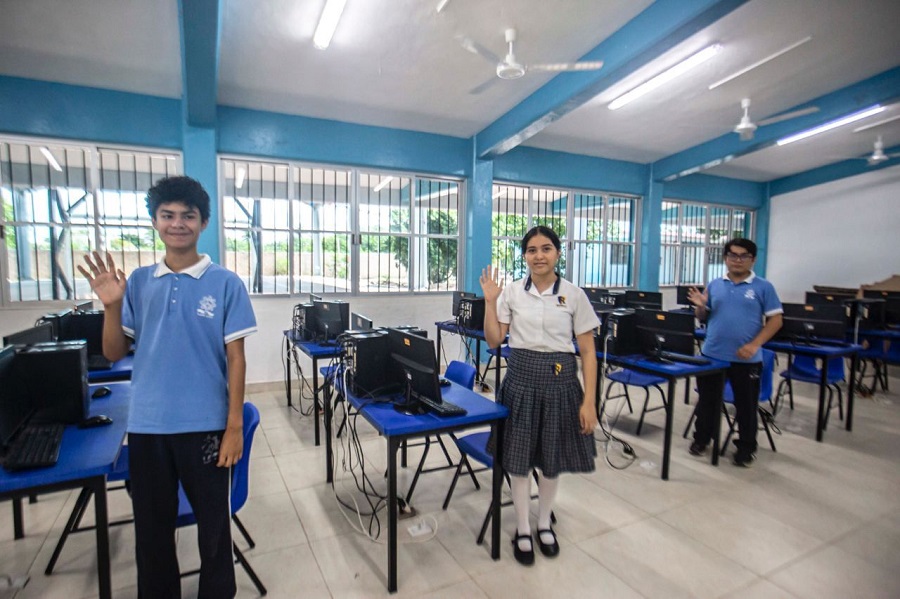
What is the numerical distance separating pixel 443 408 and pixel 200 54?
3.25m

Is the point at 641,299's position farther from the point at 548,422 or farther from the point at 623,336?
the point at 548,422

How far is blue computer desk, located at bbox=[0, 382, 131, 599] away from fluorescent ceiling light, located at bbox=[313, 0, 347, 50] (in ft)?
9.71

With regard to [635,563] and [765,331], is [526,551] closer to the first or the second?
[635,563]

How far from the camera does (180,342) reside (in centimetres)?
153

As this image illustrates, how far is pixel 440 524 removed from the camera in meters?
2.53

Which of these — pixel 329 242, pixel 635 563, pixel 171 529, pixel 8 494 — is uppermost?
pixel 329 242

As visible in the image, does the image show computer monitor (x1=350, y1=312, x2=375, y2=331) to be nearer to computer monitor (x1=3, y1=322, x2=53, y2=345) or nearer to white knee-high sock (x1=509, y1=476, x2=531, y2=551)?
white knee-high sock (x1=509, y1=476, x2=531, y2=551)

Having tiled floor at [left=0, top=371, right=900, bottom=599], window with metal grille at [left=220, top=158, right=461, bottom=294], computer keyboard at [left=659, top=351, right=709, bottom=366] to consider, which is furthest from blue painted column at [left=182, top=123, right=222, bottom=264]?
computer keyboard at [left=659, top=351, right=709, bottom=366]

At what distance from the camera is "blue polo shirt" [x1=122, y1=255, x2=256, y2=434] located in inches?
59.9

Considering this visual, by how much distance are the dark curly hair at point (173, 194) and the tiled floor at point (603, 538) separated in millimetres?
A: 1653

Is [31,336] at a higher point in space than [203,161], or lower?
lower

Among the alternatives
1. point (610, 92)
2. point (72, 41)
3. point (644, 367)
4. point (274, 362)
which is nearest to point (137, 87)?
point (72, 41)

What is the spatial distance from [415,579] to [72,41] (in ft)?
15.7

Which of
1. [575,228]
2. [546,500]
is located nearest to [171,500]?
[546,500]
